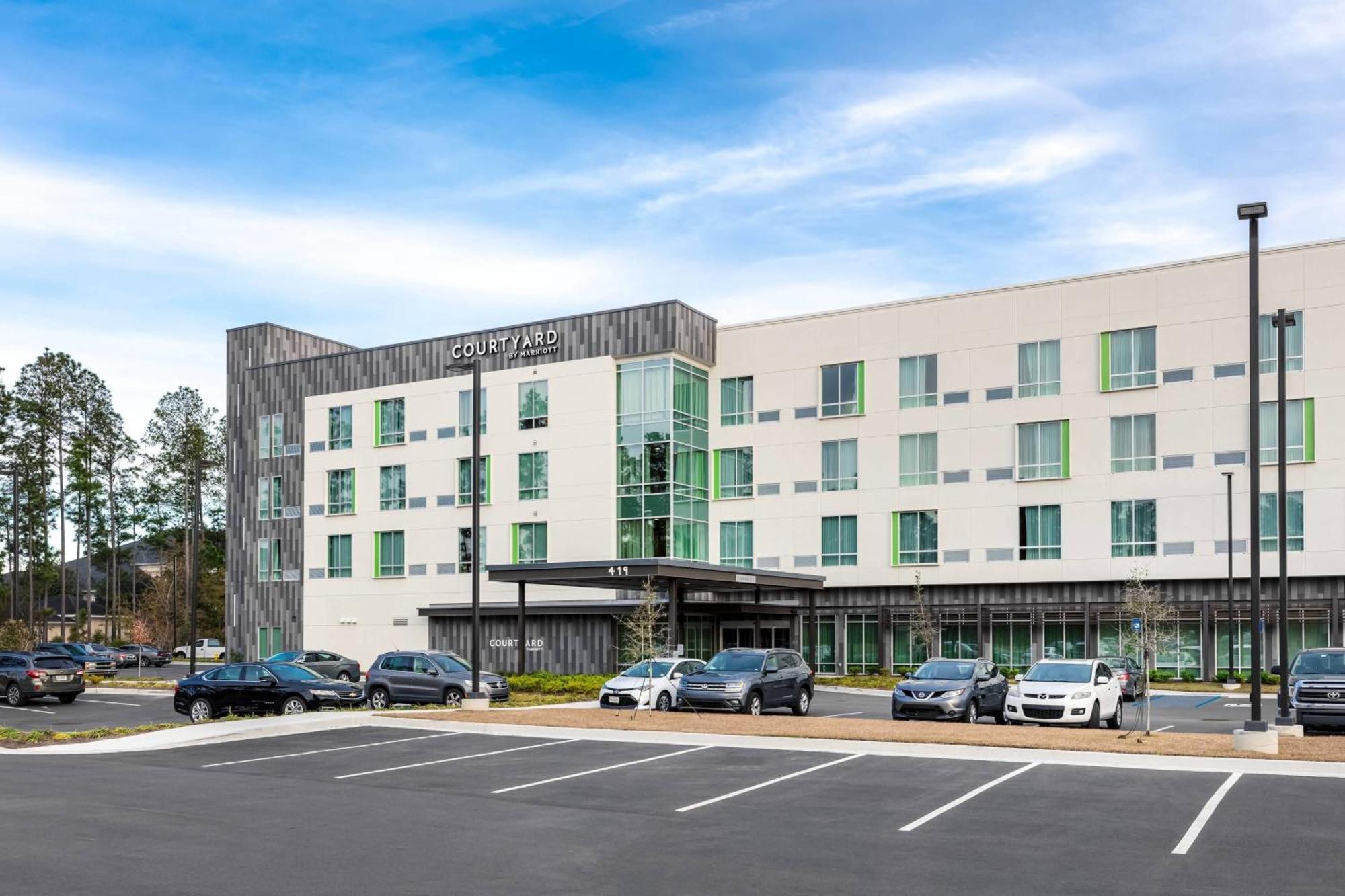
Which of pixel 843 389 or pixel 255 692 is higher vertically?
pixel 843 389

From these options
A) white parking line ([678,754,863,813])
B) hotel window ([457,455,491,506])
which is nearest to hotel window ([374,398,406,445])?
hotel window ([457,455,491,506])

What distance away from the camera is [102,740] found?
24344mm

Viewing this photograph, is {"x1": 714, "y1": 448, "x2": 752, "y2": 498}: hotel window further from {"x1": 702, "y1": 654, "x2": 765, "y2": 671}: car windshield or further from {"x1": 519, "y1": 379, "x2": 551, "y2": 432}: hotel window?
{"x1": 702, "y1": 654, "x2": 765, "y2": 671}: car windshield

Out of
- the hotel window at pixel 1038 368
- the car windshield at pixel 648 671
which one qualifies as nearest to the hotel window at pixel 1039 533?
the hotel window at pixel 1038 368

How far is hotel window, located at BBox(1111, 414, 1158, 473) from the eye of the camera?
152ft

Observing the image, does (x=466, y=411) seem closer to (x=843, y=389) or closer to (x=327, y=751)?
(x=843, y=389)

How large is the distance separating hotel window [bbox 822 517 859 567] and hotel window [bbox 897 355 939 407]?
525 cm

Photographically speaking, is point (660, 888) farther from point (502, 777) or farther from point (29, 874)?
point (502, 777)

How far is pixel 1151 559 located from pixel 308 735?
1270 inches

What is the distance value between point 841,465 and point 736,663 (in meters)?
22.9

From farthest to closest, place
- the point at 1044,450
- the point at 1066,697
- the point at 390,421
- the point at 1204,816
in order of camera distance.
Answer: the point at 390,421
the point at 1044,450
the point at 1066,697
the point at 1204,816

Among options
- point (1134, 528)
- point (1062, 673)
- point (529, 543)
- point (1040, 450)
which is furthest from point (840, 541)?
point (1062, 673)

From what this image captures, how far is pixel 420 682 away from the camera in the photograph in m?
33.5

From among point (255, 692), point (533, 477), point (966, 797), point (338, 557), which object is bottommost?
point (255, 692)
